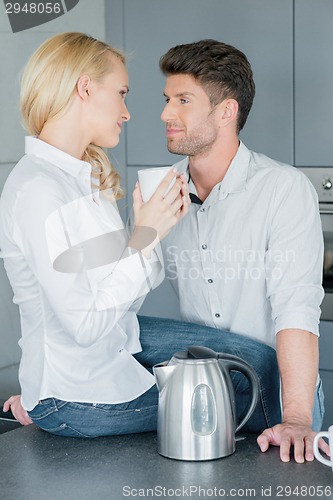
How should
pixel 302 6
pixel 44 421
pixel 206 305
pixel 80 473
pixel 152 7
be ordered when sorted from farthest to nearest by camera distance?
pixel 152 7 → pixel 302 6 → pixel 206 305 → pixel 44 421 → pixel 80 473

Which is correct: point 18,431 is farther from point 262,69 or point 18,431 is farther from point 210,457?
point 262,69

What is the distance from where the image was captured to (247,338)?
194 cm

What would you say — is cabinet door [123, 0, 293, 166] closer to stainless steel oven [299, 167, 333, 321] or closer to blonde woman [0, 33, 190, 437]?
stainless steel oven [299, 167, 333, 321]

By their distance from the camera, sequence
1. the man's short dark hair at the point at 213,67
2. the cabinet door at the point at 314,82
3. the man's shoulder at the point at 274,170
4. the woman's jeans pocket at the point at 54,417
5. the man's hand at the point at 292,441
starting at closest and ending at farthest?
1. the man's hand at the point at 292,441
2. the woman's jeans pocket at the point at 54,417
3. the man's shoulder at the point at 274,170
4. the man's short dark hair at the point at 213,67
5. the cabinet door at the point at 314,82

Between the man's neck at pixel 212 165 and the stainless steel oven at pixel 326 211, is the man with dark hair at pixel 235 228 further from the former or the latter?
the stainless steel oven at pixel 326 211

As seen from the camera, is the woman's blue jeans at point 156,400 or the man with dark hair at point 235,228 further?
the man with dark hair at point 235,228

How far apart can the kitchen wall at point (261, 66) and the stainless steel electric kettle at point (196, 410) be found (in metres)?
1.34

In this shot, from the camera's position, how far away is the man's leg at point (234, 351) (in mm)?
1774

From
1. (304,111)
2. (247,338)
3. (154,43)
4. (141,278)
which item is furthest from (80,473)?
(154,43)

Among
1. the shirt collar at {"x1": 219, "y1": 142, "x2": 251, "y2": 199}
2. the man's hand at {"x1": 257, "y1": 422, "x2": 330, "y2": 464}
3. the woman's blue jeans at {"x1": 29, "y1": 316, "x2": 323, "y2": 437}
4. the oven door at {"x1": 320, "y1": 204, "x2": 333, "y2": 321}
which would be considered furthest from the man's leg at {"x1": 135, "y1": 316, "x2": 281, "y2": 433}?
the oven door at {"x1": 320, "y1": 204, "x2": 333, "y2": 321}

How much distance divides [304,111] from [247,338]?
1.05 meters

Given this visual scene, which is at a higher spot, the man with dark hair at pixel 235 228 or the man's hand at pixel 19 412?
the man with dark hair at pixel 235 228

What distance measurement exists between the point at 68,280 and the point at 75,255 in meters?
0.06

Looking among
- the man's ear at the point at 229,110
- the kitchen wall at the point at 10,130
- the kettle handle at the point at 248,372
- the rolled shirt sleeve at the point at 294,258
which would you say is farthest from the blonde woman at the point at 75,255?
the kitchen wall at the point at 10,130
